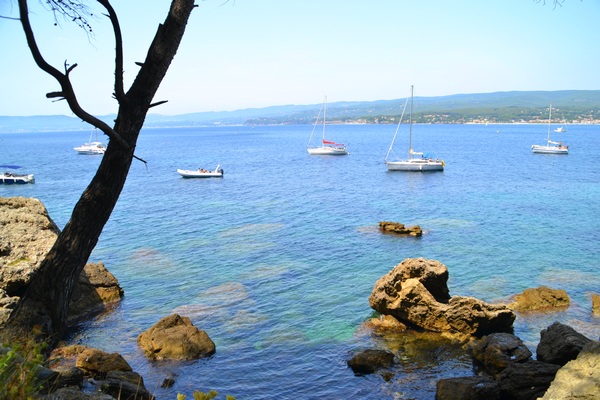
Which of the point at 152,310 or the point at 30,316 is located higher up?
the point at 30,316

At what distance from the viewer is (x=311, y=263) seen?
26.0m

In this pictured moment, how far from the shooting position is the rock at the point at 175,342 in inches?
603

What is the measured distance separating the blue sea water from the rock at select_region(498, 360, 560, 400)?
5.74 ft

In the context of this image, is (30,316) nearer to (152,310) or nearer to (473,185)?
(152,310)

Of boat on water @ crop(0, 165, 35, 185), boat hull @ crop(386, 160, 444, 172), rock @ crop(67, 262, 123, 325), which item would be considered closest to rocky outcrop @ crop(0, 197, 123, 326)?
rock @ crop(67, 262, 123, 325)

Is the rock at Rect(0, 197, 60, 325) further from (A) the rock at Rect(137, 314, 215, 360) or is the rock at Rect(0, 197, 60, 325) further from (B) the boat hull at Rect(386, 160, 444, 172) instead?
(B) the boat hull at Rect(386, 160, 444, 172)

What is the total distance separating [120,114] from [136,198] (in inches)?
1781

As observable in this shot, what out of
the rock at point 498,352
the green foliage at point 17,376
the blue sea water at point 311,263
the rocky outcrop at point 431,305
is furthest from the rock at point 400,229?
the green foliage at point 17,376

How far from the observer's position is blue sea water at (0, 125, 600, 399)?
14.7 metres

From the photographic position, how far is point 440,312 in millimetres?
16875

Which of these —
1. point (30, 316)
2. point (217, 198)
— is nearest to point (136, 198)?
point (217, 198)

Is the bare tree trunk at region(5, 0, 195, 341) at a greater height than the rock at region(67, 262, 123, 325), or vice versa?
the bare tree trunk at region(5, 0, 195, 341)

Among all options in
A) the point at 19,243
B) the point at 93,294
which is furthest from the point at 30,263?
the point at 93,294

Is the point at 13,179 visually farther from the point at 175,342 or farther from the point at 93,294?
the point at 175,342
